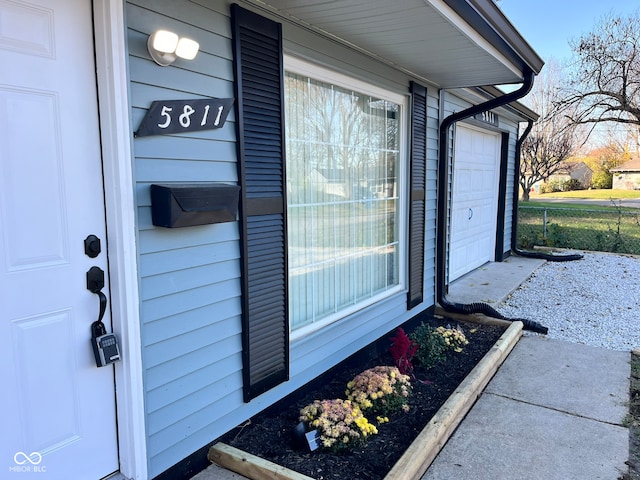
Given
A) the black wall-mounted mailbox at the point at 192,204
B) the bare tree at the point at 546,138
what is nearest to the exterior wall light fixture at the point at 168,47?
the black wall-mounted mailbox at the point at 192,204

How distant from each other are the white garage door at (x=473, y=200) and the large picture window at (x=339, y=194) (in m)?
2.10

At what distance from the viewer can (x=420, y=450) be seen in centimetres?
218

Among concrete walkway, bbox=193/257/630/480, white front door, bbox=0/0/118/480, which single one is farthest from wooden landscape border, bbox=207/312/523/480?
white front door, bbox=0/0/118/480

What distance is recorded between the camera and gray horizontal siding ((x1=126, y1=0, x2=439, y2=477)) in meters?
1.89

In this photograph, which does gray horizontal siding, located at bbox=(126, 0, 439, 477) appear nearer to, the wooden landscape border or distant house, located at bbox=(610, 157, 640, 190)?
the wooden landscape border

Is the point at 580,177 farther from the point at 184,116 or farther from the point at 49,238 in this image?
the point at 49,238

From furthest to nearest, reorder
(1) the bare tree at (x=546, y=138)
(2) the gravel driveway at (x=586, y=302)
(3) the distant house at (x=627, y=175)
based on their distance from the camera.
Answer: (3) the distant house at (x=627, y=175)
(1) the bare tree at (x=546, y=138)
(2) the gravel driveway at (x=586, y=302)

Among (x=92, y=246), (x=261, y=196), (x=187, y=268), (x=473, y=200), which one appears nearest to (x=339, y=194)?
(x=261, y=196)

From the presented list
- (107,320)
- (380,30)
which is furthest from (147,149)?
(380,30)

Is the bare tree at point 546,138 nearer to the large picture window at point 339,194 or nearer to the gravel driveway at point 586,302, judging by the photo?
the gravel driveway at point 586,302

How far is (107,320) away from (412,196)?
2.88 metres

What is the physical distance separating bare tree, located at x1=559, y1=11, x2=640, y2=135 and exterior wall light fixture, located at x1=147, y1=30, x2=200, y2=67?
1581cm

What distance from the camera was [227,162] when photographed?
7.32ft

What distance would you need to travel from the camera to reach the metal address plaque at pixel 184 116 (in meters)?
1.87
